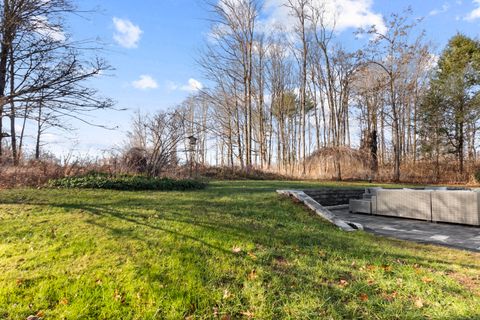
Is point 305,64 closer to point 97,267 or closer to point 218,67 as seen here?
point 218,67

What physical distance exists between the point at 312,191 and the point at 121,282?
6.32m

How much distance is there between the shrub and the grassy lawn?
2.24 metres

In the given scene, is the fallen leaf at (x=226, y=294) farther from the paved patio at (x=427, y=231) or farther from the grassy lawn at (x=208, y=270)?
the paved patio at (x=427, y=231)

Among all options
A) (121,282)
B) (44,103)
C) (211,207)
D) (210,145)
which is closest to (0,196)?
(44,103)

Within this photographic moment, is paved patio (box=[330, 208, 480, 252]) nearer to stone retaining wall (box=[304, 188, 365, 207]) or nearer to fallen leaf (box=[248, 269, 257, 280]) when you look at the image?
stone retaining wall (box=[304, 188, 365, 207])

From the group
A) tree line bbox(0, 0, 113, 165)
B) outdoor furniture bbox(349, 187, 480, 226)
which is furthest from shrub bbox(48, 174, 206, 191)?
outdoor furniture bbox(349, 187, 480, 226)

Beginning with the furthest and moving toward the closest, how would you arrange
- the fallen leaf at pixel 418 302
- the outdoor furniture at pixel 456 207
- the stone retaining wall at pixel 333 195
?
the stone retaining wall at pixel 333 195, the outdoor furniture at pixel 456 207, the fallen leaf at pixel 418 302

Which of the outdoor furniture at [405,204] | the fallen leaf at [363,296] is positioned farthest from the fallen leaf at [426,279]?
the outdoor furniture at [405,204]

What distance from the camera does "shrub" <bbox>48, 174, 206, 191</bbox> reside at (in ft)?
22.3

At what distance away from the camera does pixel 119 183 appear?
697 cm

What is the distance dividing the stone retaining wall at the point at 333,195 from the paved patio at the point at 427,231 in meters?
1.31

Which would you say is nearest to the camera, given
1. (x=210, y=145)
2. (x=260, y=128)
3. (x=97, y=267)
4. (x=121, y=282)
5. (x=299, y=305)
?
(x=299, y=305)

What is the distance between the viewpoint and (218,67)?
18.2 meters

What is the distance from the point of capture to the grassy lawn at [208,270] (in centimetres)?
220
